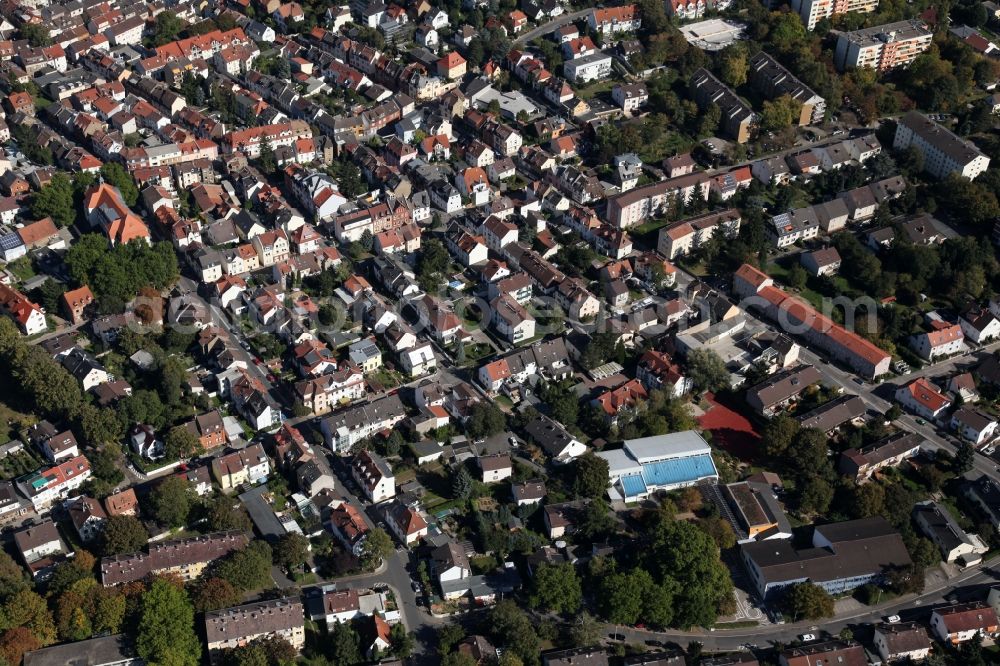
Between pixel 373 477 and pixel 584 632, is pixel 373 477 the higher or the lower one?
the higher one

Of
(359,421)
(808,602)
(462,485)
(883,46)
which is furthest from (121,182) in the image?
(883,46)

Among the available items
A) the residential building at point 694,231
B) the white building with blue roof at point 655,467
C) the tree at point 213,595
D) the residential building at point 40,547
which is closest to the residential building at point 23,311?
the residential building at point 40,547

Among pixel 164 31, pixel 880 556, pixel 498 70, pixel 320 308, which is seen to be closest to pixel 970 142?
pixel 498 70

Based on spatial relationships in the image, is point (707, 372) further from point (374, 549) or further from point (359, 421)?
point (374, 549)

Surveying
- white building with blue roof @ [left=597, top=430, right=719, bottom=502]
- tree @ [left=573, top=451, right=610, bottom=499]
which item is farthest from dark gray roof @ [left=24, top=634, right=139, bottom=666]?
white building with blue roof @ [left=597, top=430, right=719, bottom=502]

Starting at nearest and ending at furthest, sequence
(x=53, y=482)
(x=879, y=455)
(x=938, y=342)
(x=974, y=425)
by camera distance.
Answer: (x=53, y=482) < (x=879, y=455) < (x=974, y=425) < (x=938, y=342)
